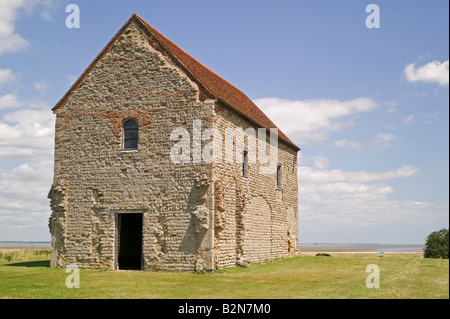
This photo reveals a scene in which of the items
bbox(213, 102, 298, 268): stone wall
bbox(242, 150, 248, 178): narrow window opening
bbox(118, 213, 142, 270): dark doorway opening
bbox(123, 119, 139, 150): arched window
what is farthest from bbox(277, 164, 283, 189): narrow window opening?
bbox(123, 119, 139, 150): arched window

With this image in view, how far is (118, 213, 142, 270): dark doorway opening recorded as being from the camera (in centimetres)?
2214

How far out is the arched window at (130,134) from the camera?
1952 cm

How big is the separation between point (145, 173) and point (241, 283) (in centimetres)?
635

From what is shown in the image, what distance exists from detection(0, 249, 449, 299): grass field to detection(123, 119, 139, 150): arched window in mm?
5000

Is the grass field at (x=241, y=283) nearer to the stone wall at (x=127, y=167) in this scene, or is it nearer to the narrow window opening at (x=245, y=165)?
the stone wall at (x=127, y=167)

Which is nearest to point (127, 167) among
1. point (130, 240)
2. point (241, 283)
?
point (130, 240)

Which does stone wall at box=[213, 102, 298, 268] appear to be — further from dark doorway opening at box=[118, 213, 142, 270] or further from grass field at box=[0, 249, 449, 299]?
dark doorway opening at box=[118, 213, 142, 270]

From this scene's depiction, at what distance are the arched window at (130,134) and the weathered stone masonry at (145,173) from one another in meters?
0.23

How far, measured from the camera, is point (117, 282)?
14.9m
